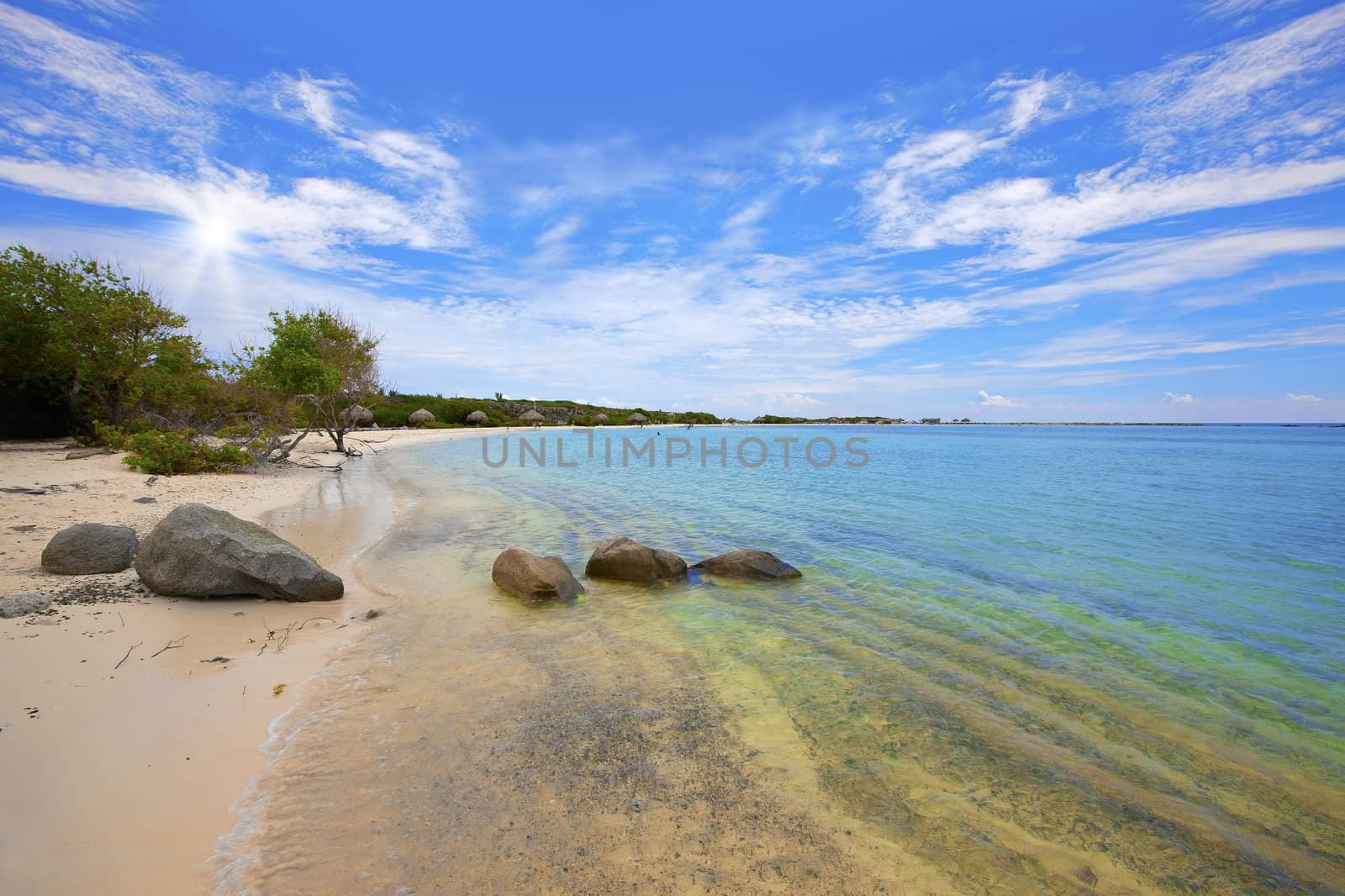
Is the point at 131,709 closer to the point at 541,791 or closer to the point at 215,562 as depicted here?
the point at 215,562

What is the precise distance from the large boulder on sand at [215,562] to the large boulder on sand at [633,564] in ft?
13.0

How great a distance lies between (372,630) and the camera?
6.96m

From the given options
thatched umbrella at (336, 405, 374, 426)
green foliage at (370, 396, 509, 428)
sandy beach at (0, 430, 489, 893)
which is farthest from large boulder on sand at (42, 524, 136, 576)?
green foliage at (370, 396, 509, 428)

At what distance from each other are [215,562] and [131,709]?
3030mm

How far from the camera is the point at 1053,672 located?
20.1ft

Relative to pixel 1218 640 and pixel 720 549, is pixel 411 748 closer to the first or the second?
pixel 720 549

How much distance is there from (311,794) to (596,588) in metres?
5.42

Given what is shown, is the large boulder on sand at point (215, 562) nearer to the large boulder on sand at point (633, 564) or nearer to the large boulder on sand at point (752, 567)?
the large boulder on sand at point (633, 564)

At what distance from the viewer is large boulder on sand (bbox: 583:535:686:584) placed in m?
9.38

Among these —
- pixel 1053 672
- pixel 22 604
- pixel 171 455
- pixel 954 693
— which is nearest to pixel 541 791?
pixel 954 693

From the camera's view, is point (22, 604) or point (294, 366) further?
point (294, 366)

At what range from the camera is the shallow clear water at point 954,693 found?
Result: 11.8 feet

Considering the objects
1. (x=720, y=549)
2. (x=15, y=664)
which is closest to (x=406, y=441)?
(x=720, y=549)

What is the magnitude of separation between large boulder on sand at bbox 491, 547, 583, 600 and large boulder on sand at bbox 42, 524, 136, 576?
16.0 feet
